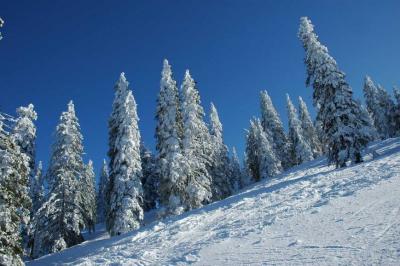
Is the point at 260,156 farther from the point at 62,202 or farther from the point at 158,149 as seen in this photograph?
the point at 62,202

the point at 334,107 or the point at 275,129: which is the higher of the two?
the point at 275,129

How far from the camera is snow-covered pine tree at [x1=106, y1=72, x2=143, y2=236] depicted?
98.5ft

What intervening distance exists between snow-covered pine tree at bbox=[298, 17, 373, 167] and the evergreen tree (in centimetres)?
1737

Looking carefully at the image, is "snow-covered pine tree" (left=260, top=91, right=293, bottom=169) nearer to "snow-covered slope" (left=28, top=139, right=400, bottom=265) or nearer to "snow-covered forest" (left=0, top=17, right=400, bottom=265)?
"snow-covered forest" (left=0, top=17, right=400, bottom=265)

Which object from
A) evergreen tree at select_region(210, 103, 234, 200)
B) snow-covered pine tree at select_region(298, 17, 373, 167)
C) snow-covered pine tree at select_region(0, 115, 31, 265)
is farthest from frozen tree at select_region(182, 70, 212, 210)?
snow-covered pine tree at select_region(0, 115, 31, 265)

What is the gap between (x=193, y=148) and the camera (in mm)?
35531

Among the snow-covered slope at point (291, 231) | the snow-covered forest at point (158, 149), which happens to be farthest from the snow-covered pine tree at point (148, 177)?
the snow-covered slope at point (291, 231)

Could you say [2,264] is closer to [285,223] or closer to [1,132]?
[1,132]

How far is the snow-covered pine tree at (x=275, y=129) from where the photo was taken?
65188mm

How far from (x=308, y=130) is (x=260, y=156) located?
18454mm

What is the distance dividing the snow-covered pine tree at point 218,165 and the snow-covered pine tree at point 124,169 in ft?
40.3

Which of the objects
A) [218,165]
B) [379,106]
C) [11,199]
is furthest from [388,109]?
[11,199]

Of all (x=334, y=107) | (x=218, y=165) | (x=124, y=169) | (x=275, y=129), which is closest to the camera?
(x=334, y=107)

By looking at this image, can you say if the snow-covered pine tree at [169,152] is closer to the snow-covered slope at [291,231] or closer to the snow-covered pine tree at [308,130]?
the snow-covered slope at [291,231]
